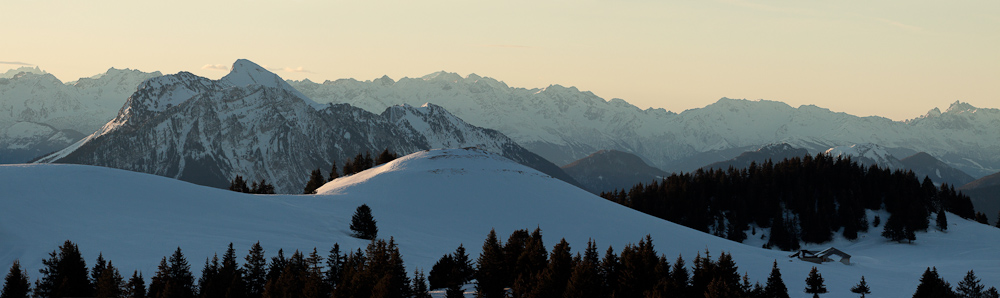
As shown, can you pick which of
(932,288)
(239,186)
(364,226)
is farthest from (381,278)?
(239,186)

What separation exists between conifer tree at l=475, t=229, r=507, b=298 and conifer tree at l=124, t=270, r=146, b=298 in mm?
27394

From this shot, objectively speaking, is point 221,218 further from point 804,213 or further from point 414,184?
point 804,213

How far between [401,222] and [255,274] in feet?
170

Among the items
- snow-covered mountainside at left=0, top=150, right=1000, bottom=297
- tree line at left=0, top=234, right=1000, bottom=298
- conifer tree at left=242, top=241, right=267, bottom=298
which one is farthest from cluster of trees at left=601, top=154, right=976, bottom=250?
conifer tree at left=242, top=241, right=267, bottom=298

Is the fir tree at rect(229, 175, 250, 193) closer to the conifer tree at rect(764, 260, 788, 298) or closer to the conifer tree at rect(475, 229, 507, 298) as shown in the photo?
the conifer tree at rect(475, 229, 507, 298)

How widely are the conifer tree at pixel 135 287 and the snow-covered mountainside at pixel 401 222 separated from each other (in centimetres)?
879

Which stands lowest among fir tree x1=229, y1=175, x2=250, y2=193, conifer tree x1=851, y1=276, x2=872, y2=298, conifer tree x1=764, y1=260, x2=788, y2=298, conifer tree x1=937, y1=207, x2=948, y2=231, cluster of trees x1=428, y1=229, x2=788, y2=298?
conifer tree x1=851, y1=276, x2=872, y2=298

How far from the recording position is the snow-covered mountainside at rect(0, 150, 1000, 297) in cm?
9031

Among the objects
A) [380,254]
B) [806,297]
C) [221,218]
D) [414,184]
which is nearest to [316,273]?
[380,254]

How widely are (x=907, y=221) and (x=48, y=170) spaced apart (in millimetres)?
151606

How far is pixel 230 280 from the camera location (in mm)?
72938

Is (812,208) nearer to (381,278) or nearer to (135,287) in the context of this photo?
(381,278)

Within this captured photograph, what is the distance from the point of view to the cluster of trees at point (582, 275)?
72950 mm

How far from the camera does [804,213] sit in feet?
611
